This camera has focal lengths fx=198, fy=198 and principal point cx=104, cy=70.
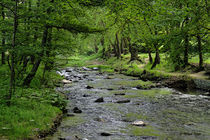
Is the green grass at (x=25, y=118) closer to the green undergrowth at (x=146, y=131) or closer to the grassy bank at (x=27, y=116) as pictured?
the grassy bank at (x=27, y=116)

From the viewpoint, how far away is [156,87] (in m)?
15.5

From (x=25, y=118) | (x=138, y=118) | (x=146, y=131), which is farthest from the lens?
(x=138, y=118)

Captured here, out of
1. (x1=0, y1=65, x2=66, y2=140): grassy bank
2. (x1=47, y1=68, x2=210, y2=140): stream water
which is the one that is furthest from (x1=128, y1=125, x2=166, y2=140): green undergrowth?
(x1=0, y1=65, x2=66, y2=140): grassy bank

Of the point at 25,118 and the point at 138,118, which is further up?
the point at 25,118

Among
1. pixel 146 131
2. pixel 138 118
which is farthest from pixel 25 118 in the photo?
pixel 138 118

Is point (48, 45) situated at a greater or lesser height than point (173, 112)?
greater

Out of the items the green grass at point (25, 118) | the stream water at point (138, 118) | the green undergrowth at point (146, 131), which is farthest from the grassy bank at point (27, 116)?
the green undergrowth at point (146, 131)

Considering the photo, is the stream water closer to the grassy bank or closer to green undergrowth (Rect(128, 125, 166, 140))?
green undergrowth (Rect(128, 125, 166, 140))

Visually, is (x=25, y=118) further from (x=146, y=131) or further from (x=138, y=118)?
(x=138, y=118)

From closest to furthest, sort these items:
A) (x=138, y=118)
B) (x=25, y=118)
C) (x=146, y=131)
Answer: (x=25, y=118)
(x=146, y=131)
(x=138, y=118)

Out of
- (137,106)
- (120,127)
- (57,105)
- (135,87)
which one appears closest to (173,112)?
(137,106)

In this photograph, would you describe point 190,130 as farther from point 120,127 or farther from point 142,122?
point 120,127

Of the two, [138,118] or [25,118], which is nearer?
[25,118]

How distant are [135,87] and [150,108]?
5.84 meters
